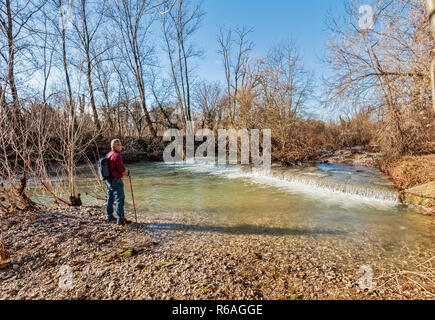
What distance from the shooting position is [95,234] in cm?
433

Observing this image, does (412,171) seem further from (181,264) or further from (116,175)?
(116,175)

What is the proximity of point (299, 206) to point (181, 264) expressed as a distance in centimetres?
492

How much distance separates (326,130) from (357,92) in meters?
15.1

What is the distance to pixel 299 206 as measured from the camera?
6883 millimetres

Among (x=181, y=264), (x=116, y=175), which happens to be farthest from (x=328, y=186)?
(x=116, y=175)

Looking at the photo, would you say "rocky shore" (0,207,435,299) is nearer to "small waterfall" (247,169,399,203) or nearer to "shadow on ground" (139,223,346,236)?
"shadow on ground" (139,223,346,236)

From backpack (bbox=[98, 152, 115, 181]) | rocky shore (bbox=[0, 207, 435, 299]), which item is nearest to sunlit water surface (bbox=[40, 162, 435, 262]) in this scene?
rocky shore (bbox=[0, 207, 435, 299])

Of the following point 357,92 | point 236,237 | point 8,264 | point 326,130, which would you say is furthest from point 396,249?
point 326,130

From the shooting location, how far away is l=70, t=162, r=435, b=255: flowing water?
4.99 metres

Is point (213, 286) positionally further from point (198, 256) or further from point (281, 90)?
point (281, 90)

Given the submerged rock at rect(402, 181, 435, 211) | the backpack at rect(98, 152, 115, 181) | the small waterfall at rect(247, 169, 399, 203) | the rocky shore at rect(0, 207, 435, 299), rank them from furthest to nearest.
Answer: the small waterfall at rect(247, 169, 399, 203)
the submerged rock at rect(402, 181, 435, 211)
the backpack at rect(98, 152, 115, 181)
the rocky shore at rect(0, 207, 435, 299)

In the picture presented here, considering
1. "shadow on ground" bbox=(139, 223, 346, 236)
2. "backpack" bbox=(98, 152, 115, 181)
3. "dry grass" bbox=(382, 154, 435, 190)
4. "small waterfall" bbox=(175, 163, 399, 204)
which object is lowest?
"shadow on ground" bbox=(139, 223, 346, 236)

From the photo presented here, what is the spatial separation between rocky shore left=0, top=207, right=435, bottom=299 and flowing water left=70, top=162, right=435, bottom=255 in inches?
23.2

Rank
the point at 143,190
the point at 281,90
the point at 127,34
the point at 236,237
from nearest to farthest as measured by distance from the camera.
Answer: the point at 236,237, the point at 143,190, the point at 281,90, the point at 127,34
